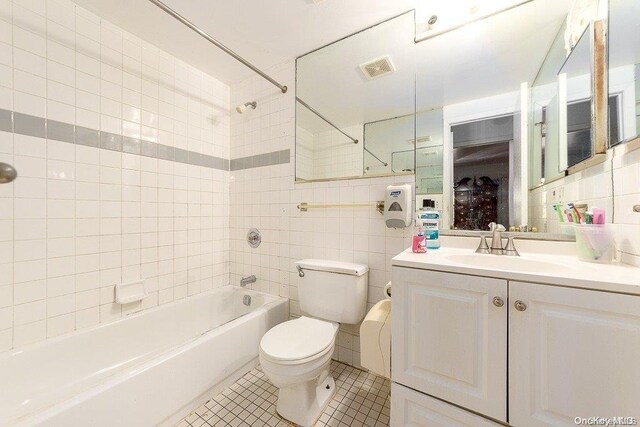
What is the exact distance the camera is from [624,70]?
2.84 feet

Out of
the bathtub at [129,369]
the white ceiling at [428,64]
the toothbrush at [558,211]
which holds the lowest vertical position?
the bathtub at [129,369]

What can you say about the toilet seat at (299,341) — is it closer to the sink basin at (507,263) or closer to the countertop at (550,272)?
the countertop at (550,272)

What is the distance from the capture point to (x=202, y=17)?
5.00 ft

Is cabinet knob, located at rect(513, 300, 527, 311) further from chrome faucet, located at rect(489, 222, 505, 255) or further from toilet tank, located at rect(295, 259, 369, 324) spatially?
toilet tank, located at rect(295, 259, 369, 324)

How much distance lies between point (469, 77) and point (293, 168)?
1283 mm

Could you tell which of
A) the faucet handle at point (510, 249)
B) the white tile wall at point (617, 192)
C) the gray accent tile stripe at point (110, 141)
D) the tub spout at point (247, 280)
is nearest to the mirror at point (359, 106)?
the faucet handle at point (510, 249)

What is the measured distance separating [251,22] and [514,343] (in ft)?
6.91

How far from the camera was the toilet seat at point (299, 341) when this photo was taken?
116 centimetres

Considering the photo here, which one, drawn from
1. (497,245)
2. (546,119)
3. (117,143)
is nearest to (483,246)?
(497,245)

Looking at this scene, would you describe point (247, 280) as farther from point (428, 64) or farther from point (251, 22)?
point (428, 64)

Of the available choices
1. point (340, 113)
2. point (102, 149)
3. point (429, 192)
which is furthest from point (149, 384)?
point (340, 113)

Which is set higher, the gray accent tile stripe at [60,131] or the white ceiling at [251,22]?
the white ceiling at [251,22]

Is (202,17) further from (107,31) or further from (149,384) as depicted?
(149,384)

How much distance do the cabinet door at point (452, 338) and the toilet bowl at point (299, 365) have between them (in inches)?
16.3
